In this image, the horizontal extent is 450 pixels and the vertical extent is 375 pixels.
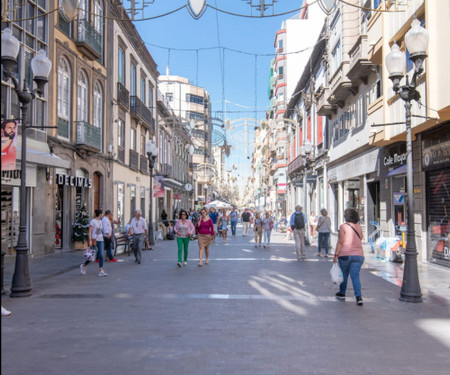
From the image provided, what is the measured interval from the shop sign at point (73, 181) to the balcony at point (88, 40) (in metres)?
5.58

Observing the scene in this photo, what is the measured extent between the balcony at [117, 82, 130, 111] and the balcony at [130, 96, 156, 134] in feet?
2.85

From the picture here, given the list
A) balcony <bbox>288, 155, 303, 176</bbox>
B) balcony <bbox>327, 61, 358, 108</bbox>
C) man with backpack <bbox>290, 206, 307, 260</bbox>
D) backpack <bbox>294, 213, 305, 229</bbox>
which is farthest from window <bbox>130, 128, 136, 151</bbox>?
backpack <bbox>294, 213, 305, 229</bbox>

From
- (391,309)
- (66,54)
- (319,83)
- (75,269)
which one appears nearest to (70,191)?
(66,54)

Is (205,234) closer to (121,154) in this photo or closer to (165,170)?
(121,154)

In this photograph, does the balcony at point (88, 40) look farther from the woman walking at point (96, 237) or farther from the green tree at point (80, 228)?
the woman walking at point (96, 237)

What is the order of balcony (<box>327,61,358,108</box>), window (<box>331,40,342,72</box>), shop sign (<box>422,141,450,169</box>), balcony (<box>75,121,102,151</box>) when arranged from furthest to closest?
window (<box>331,40,342,72</box>) → balcony (<box>327,61,358,108</box>) → balcony (<box>75,121,102,151</box>) → shop sign (<box>422,141,450,169</box>)

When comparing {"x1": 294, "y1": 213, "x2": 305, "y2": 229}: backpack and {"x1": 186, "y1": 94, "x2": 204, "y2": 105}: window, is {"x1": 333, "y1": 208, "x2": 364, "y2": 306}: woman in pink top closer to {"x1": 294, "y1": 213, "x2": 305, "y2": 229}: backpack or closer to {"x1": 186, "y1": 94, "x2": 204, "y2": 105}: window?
{"x1": 294, "y1": 213, "x2": 305, "y2": 229}: backpack

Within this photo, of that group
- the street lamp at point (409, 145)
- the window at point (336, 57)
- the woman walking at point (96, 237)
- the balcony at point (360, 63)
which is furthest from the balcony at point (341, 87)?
the woman walking at point (96, 237)

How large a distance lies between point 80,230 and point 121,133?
9304 millimetres

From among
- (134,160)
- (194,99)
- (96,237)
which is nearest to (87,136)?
(96,237)

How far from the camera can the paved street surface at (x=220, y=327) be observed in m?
4.93

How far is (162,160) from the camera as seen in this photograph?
131 feet

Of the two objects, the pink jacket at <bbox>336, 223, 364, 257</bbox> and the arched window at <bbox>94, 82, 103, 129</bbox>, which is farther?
the arched window at <bbox>94, 82, 103, 129</bbox>

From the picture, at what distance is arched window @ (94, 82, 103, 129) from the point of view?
73.3ft
